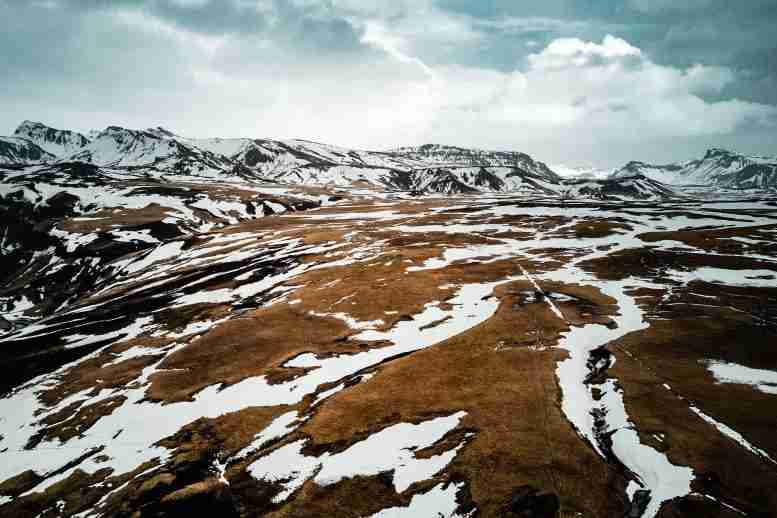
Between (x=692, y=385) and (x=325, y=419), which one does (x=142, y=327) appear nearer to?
(x=325, y=419)

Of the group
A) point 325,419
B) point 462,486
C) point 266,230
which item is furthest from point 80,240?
point 462,486

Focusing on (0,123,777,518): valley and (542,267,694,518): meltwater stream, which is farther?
(0,123,777,518): valley

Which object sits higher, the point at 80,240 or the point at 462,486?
the point at 80,240

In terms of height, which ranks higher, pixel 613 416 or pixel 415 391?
pixel 613 416

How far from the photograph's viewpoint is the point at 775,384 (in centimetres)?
3516

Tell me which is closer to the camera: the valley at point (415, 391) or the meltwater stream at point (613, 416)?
the meltwater stream at point (613, 416)

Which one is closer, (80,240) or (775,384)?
(775,384)

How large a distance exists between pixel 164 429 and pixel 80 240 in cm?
16132

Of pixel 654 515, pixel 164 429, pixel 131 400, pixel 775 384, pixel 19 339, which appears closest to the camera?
pixel 654 515

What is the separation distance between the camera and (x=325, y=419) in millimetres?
35719

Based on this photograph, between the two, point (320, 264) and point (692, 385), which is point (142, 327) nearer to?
point (320, 264)

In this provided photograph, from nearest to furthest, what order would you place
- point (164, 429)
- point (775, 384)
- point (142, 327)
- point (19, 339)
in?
1. point (775, 384)
2. point (164, 429)
3. point (142, 327)
4. point (19, 339)

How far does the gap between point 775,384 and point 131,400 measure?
199 ft

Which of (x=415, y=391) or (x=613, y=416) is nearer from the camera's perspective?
(x=613, y=416)
